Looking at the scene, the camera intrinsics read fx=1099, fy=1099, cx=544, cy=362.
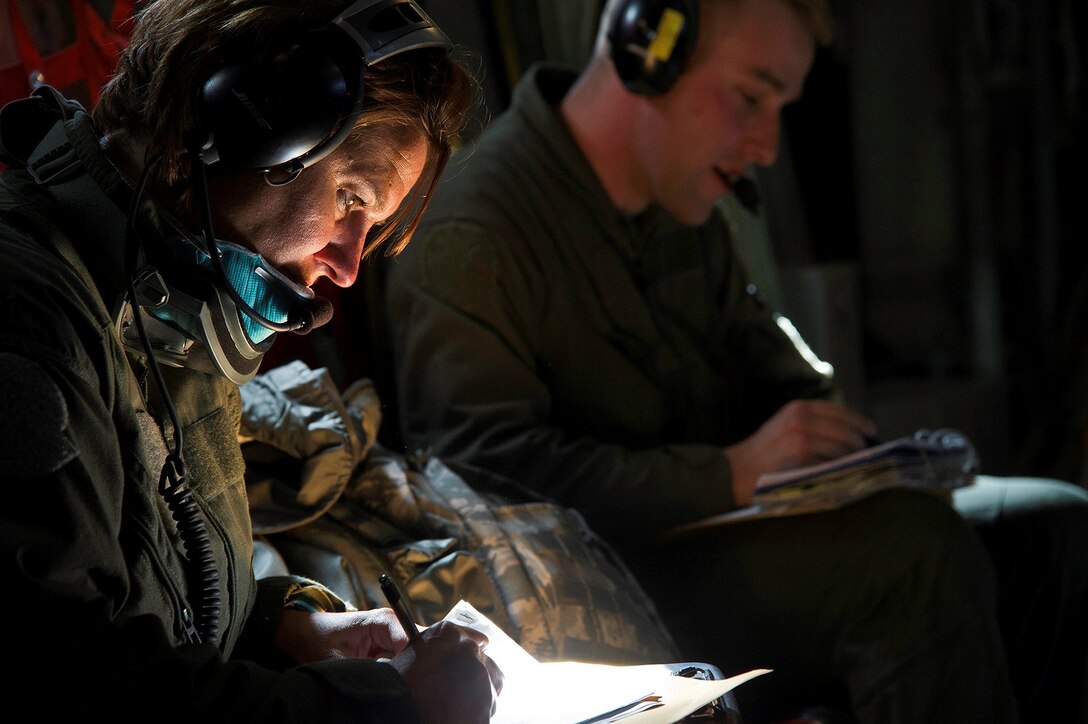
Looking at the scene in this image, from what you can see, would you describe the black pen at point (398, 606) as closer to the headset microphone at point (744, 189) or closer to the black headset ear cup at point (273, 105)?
the black headset ear cup at point (273, 105)

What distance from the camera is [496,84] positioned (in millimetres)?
2270

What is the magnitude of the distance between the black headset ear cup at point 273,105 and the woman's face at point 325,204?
0.05 metres

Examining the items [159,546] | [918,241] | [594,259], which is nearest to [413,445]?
[594,259]

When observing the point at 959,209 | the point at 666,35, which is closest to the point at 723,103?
the point at 666,35

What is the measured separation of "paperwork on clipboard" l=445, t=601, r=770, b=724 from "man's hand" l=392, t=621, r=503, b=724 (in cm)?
6

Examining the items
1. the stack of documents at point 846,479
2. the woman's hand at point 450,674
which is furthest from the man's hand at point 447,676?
the stack of documents at point 846,479

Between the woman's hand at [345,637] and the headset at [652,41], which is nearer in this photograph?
the woman's hand at [345,637]

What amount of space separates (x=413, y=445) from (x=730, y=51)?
89cm

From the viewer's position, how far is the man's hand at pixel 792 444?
180cm

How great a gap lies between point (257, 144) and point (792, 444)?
1.18 metres

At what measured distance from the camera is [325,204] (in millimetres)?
964

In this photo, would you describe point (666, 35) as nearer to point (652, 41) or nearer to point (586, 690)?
point (652, 41)

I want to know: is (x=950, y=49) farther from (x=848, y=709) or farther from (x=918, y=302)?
(x=848, y=709)

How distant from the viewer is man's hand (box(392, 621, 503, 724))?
0.84m
